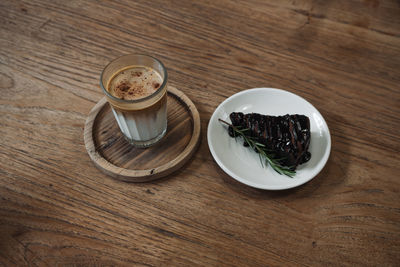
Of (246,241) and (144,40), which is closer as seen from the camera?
(246,241)

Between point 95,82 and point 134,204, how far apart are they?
48 centimetres

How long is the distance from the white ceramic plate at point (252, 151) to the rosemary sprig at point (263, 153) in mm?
15

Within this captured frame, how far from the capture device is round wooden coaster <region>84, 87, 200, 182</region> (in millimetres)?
936

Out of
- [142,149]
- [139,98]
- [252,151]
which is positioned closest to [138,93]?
[139,98]

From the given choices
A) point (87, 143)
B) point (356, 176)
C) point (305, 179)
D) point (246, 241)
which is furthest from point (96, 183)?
point (356, 176)

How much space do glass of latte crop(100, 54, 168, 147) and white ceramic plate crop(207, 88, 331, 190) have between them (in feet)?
0.58

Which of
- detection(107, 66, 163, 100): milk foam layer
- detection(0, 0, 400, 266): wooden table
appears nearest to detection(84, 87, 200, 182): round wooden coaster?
detection(0, 0, 400, 266): wooden table

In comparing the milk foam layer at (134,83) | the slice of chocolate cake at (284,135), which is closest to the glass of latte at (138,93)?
the milk foam layer at (134,83)

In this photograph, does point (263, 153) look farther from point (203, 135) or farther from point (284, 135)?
point (203, 135)

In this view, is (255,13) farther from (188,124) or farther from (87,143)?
(87,143)

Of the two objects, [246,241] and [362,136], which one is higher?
[362,136]

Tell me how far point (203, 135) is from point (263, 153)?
0.66ft

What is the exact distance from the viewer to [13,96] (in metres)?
1.11

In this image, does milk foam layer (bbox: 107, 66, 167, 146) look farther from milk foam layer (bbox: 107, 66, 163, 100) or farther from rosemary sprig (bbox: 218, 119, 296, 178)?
rosemary sprig (bbox: 218, 119, 296, 178)
